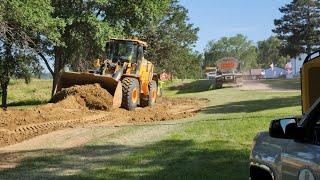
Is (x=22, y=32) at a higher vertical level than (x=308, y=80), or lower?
higher

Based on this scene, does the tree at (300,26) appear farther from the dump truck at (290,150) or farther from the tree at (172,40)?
the dump truck at (290,150)

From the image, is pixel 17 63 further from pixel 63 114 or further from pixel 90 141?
pixel 90 141

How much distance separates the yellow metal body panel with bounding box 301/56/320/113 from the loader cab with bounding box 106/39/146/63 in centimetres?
1697

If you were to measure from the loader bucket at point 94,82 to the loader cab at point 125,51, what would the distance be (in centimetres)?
276

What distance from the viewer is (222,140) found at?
12.7 metres

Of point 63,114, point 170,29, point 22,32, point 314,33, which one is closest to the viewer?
point 63,114

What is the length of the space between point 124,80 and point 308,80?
49.8 feet

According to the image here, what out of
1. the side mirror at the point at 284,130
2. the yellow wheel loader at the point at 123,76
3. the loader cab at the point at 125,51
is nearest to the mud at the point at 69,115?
the yellow wheel loader at the point at 123,76

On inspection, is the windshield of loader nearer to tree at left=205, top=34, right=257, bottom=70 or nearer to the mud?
the mud

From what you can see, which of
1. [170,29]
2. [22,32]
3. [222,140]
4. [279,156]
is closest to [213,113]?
[222,140]

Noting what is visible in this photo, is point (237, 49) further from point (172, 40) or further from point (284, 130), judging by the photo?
point (284, 130)

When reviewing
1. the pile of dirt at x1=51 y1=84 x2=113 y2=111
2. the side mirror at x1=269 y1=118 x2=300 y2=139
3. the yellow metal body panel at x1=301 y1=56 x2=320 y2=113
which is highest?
the yellow metal body panel at x1=301 y1=56 x2=320 y2=113

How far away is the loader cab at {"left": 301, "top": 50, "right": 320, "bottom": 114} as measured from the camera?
647 cm

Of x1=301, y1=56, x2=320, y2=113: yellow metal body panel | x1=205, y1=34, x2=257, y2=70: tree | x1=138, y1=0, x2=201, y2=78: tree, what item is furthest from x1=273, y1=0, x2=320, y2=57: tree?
x1=205, y1=34, x2=257, y2=70: tree
